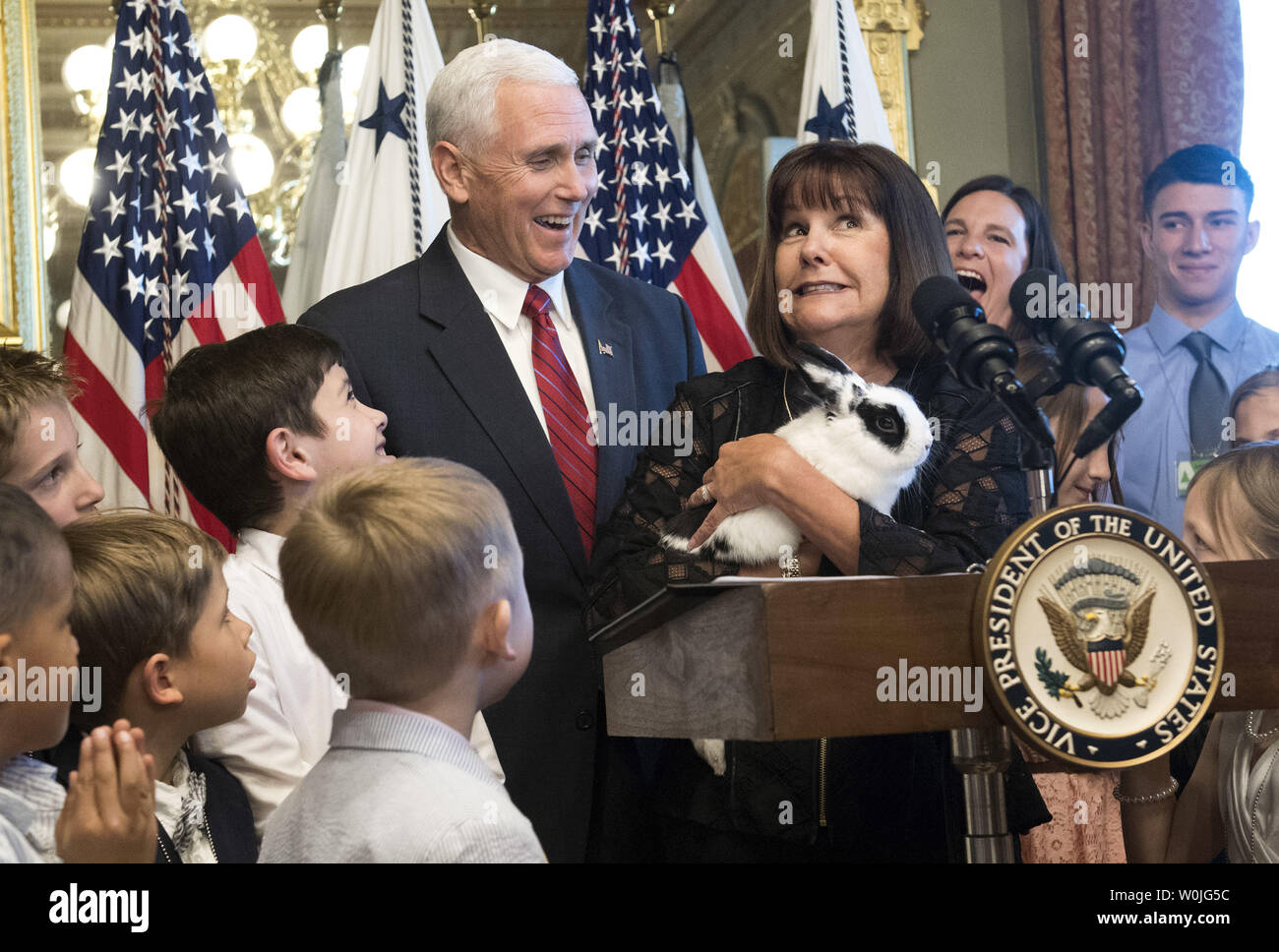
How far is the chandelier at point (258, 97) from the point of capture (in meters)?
4.59

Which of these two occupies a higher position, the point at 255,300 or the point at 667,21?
the point at 667,21

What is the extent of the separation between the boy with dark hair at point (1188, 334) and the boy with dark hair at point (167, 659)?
7.49 ft

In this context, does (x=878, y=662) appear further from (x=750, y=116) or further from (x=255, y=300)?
(x=750, y=116)

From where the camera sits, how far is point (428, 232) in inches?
158

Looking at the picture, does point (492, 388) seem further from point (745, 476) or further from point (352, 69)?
point (352, 69)

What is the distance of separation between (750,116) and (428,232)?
1.60 metres

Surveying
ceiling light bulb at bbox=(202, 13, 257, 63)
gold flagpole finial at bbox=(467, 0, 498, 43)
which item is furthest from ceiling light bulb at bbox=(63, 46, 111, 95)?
gold flagpole finial at bbox=(467, 0, 498, 43)

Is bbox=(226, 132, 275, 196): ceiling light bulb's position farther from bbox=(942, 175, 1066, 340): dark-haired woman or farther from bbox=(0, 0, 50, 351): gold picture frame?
bbox=(942, 175, 1066, 340): dark-haired woman

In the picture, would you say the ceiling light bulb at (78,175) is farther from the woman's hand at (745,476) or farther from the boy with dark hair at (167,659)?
the woman's hand at (745,476)

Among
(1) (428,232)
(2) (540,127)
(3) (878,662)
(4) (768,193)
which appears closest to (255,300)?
(1) (428,232)

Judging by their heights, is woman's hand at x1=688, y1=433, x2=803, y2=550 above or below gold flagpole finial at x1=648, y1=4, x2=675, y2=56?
below

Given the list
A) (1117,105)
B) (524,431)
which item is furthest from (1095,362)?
(1117,105)

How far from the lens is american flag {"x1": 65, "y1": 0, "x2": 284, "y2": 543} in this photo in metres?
3.74

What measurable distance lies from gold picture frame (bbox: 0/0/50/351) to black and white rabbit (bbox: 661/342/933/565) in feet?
9.10
